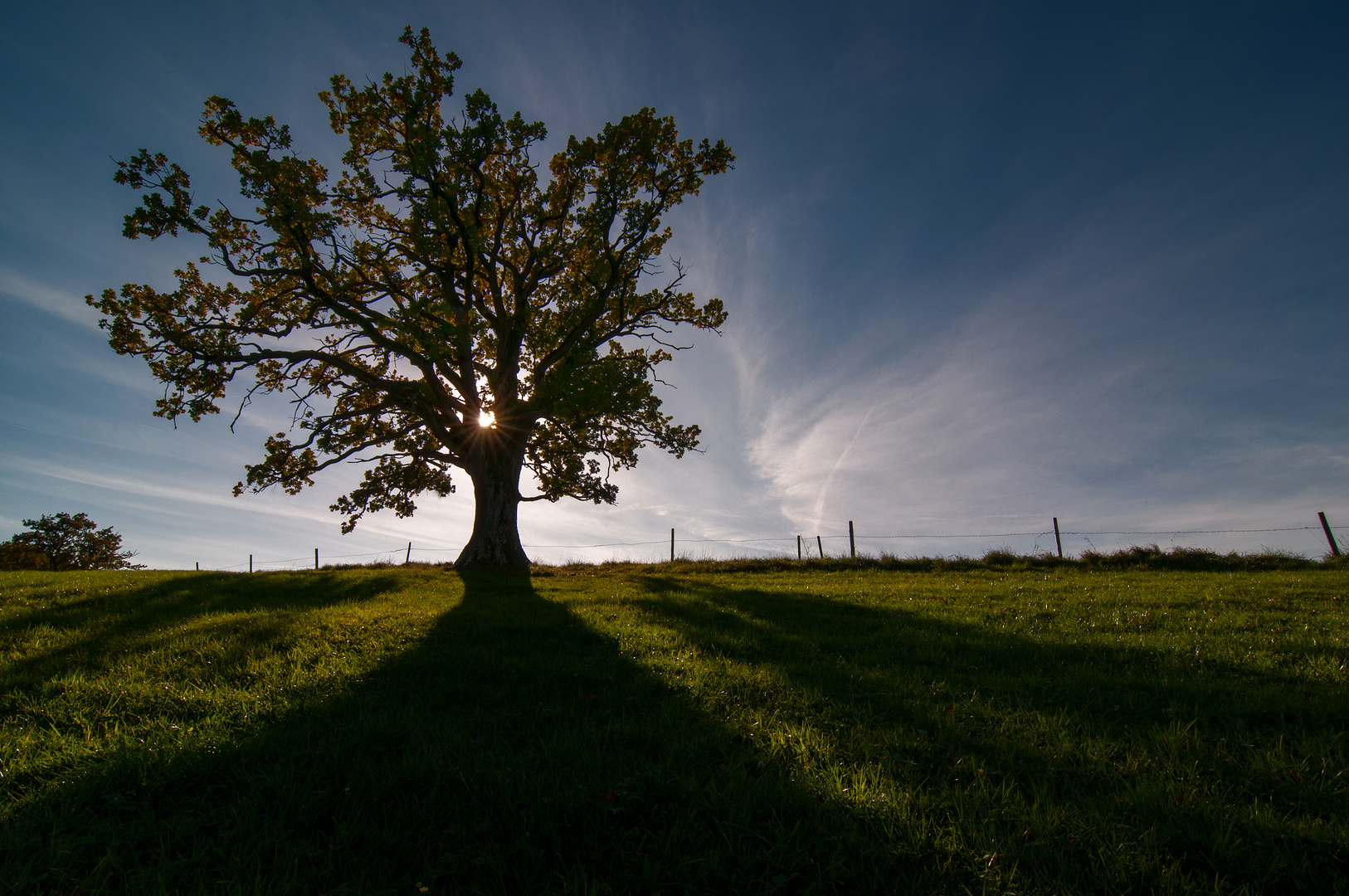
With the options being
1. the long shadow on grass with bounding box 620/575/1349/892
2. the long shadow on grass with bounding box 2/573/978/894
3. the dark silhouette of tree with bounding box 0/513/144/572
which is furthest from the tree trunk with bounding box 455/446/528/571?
the dark silhouette of tree with bounding box 0/513/144/572

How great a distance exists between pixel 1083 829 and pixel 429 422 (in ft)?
72.4

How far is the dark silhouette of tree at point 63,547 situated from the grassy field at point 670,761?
76326 mm

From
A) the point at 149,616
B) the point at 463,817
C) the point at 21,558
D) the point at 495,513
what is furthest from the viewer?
the point at 21,558

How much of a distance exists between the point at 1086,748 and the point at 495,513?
64.8ft

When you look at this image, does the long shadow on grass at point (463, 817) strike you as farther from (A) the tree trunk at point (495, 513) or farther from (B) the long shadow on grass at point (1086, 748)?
(A) the tree trunk at point (495, 513)

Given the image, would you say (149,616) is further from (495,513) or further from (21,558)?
(21,558)

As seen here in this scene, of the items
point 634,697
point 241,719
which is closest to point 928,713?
point 634,697

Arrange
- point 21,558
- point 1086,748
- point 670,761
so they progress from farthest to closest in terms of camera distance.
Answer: point 21,558 < point 1086,748 < point 670,761

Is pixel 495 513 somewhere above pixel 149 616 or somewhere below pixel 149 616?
above

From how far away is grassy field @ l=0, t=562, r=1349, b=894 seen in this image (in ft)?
9.03

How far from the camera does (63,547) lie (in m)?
59.9

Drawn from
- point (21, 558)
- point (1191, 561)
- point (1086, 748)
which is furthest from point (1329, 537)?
point (21, 558)

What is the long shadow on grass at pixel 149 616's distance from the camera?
20.3 feet

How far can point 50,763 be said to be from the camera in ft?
12.0
